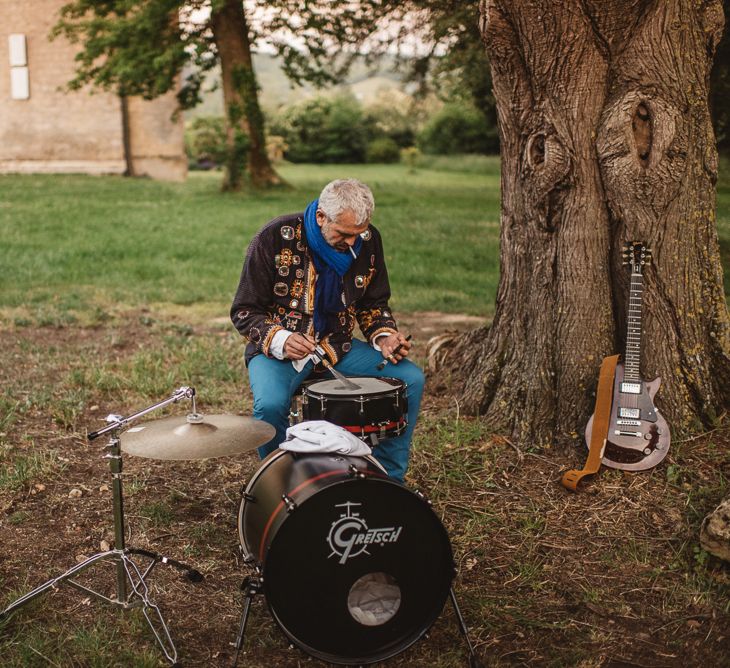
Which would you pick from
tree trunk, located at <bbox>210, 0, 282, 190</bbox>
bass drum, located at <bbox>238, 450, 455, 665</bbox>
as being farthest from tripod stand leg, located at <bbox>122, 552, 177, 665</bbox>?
tree trunk, located at <bbox>210, 0, 282, 190</bbox>

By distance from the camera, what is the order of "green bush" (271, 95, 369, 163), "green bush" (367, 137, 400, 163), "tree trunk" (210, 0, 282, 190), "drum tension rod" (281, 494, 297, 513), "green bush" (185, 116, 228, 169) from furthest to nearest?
"green bush" (271, 95, 369, 163), "green bush" (367, 137, 400, 163), "green bush" (185, 116, 228, 169), "tree trunk" (210, 0, 282, 190), "drum tension rod" (281, 494, 297, 513)

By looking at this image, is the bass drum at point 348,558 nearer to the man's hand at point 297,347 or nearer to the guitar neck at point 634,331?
the man's hand at point 297,347

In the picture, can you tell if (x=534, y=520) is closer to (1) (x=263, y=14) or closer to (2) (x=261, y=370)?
(2) (x=261, y=370)

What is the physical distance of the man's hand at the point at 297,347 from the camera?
154 inches

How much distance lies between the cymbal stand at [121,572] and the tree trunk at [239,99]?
1789 cm

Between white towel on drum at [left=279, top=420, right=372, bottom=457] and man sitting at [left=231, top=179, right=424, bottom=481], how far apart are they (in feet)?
2.44

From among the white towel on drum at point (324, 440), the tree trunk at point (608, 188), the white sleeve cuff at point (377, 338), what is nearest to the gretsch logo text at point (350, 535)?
the white towel on drum at point (324, 440)

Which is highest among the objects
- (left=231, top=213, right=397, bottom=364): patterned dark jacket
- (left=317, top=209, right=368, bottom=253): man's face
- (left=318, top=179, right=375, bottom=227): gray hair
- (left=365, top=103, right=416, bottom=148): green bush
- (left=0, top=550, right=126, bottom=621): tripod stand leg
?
(left=365, top=103, right=416, bottom=148): green bush

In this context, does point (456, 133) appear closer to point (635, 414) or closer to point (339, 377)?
point (635, 414)

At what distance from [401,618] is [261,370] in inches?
58.2

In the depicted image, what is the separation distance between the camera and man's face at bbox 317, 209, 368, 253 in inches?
156

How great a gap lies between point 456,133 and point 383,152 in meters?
4.86

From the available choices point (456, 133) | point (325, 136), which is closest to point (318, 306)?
point (456, 133)

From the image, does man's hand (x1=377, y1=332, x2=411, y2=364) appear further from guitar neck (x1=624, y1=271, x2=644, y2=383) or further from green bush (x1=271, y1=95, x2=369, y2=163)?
green bush (x1=271, y1=95, x2=369, y2=163)
